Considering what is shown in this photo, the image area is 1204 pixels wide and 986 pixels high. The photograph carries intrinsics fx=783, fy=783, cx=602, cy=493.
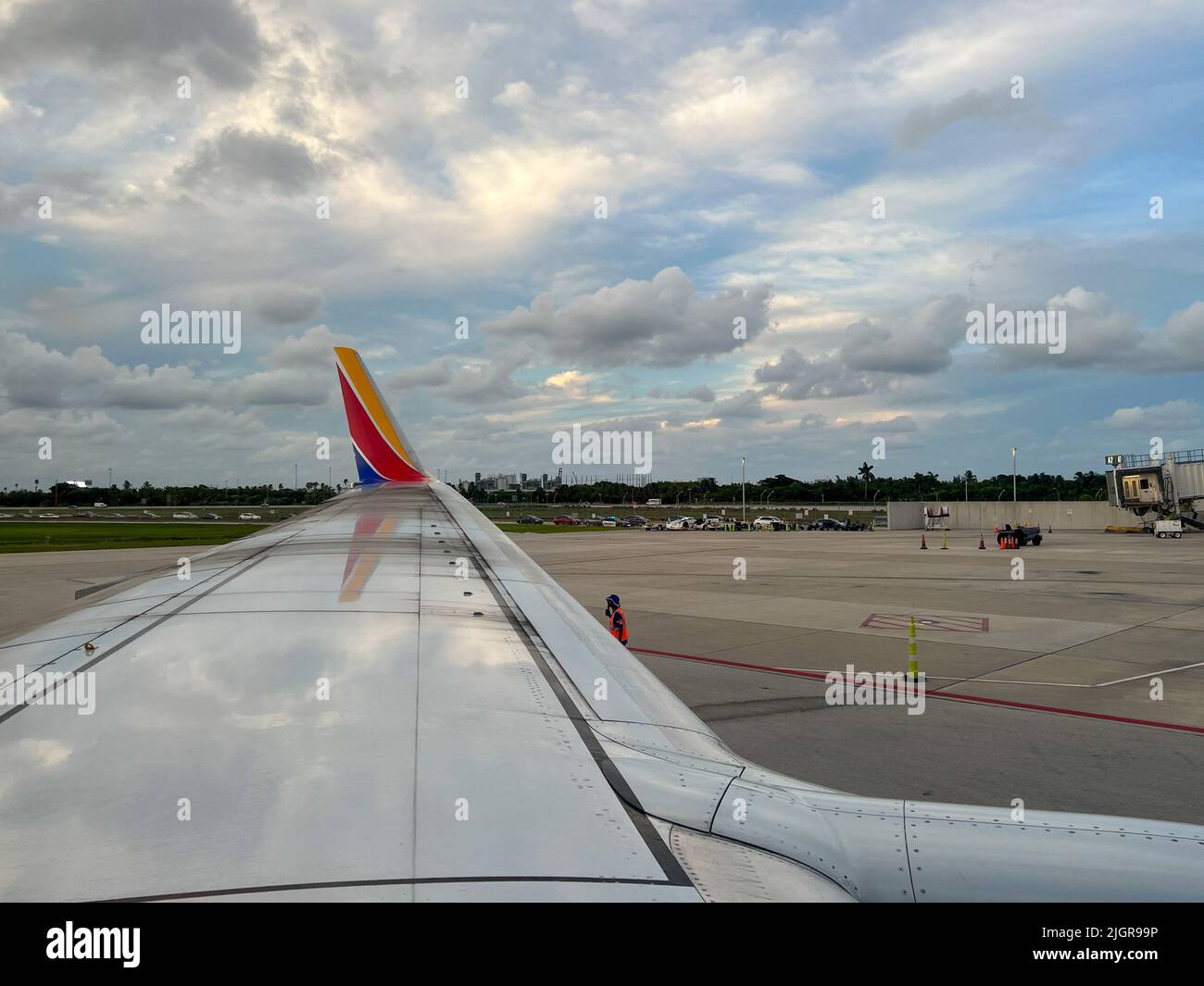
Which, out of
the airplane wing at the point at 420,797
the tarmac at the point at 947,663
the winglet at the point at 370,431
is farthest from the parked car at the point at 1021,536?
the airplane wing at the point at 420,797

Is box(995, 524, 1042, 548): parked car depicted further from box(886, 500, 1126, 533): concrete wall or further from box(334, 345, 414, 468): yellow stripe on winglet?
box(334, 345, 414, 468): yellow stripe on winglet

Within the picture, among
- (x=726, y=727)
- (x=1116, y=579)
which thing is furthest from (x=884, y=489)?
(x=726, y=727)

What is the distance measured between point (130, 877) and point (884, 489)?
6362 inches

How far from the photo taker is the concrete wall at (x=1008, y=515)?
7100 centimetres

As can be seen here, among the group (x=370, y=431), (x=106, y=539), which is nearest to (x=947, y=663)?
(x=370, y=431)

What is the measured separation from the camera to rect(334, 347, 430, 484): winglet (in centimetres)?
1347

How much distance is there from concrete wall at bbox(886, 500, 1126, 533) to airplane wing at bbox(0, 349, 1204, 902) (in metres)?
73.8

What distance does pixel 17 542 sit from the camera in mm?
46531

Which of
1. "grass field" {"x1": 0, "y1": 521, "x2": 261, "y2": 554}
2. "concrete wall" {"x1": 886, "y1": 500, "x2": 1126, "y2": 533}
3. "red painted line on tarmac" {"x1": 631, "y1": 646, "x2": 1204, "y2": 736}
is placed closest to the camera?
"red painted line on tarmac" {"x1": 631, "y1": 646, "x2": 1204, "y2": 736}

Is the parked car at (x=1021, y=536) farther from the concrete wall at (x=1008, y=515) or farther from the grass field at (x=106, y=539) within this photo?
the grass field at (x=106, y=539)

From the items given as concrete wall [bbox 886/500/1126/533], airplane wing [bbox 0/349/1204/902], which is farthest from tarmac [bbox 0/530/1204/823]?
concrete wall [bbox 886/500/1126/533]

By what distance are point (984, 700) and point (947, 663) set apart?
263 cm

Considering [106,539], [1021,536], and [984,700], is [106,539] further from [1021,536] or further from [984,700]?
[1021,536]
